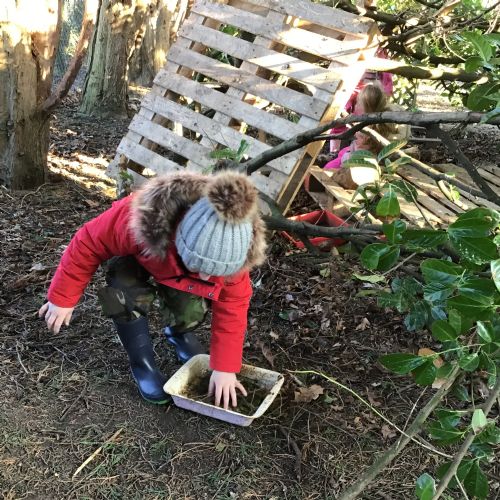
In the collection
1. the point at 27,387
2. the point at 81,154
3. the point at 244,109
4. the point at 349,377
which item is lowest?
the point at 81,154

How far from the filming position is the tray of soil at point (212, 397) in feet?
7.04

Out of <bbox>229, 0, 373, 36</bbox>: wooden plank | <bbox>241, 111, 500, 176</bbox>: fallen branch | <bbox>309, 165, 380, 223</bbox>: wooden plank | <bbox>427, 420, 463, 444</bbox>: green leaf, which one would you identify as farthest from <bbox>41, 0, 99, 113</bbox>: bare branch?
<bbox>427, 420, 463, 444</bbox>: green leaf

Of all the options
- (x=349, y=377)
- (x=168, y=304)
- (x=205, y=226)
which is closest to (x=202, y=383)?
(x=168, y=304)

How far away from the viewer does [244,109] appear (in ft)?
12.3

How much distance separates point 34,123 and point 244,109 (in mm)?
1432

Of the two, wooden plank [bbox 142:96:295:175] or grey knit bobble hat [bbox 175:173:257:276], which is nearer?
grey knit bobble hat [bbox 175:173:257:276]

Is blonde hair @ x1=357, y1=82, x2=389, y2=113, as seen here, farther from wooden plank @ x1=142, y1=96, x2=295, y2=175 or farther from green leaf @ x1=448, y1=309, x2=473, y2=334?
green leaf @ x1=448, y1=309, x2=473, y2=334

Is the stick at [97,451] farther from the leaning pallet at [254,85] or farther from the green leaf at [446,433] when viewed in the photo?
the leaning pallet at [254,85]

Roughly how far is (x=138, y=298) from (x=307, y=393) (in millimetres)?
824

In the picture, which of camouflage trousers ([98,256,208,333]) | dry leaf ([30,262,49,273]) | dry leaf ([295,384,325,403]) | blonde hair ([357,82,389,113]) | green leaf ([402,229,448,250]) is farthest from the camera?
blonde hair ([357,82,389,113])

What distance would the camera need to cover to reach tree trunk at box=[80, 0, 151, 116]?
5.81 metres

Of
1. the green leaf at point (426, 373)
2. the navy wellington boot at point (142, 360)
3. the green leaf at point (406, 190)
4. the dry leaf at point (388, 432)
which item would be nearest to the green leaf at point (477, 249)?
the green leaf at point (426, 373)

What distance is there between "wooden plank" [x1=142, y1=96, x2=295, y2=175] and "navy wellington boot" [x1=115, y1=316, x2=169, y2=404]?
160 centimetres

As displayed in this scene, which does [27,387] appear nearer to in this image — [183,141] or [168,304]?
[168,304]
